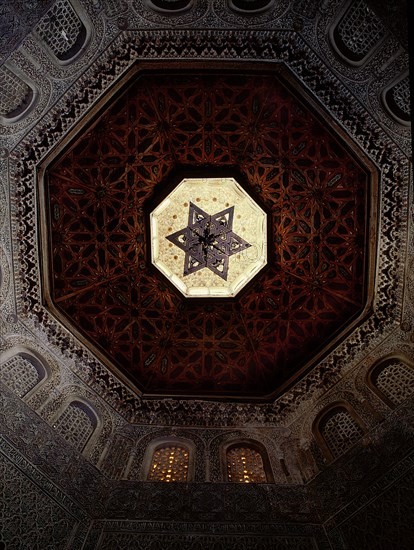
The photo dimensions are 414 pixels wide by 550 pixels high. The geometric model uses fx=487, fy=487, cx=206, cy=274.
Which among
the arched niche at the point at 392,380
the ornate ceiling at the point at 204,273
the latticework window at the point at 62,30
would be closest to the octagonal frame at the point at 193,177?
the ornate ceiling at the point at 204,273

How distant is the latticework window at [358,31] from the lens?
5.19 m

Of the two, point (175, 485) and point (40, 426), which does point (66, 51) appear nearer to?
point (40, 426)

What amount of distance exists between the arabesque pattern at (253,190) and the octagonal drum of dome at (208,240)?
0.41 metres

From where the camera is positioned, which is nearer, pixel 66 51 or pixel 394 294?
pixel 66 51

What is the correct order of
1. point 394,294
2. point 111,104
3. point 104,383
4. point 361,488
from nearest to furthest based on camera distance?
point 361,488, point 111,104, point 394,294, point 104,383

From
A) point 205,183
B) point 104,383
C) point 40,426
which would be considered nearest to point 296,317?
point 205,183

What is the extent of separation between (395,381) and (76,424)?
4.24 m

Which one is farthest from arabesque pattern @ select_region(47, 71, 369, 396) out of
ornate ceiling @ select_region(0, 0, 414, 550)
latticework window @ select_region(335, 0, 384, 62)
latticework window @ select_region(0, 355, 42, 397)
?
latticework window @ select_region(0, 355, 42, 397)

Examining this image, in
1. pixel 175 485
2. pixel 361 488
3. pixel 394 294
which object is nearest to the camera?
pixel 361 488

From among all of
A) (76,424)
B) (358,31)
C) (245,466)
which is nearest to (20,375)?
(76,424)

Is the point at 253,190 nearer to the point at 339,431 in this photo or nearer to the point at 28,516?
the point at 339,431

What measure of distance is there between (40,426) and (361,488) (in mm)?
3705

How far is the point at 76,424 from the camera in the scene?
651 centimetres

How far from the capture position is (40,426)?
5.79 m
